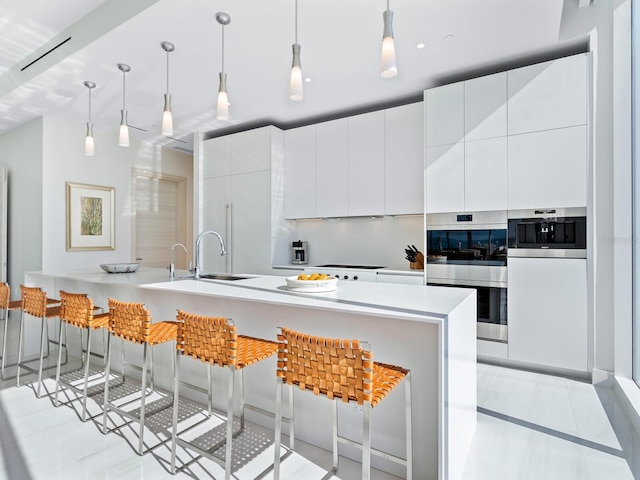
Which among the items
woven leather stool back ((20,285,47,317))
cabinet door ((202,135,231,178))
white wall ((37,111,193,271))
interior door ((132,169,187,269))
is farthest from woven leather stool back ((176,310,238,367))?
interior door ((132,169,187,269))

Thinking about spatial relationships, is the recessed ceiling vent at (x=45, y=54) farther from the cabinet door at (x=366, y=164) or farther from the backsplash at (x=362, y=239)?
the backsplash at (x=362, y=239)

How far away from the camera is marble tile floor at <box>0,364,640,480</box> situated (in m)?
1.82

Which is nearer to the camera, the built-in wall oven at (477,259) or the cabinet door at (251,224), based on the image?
the built-in wall oven at (477,259)

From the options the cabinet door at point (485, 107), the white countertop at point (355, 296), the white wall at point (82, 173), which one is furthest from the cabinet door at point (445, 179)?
the white wall at point (82, 173)

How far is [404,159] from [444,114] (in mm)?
619

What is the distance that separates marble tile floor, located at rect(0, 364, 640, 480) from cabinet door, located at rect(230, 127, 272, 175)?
10.0 feet

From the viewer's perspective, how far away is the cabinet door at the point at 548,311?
2881 millimetres

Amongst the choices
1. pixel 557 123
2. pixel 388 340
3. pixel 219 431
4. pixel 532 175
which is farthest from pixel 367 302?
pixel 557 123

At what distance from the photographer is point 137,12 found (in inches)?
99.0

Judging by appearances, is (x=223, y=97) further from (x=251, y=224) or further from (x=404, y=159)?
(x=251, y=224)

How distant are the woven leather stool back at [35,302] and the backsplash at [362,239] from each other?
2960mm

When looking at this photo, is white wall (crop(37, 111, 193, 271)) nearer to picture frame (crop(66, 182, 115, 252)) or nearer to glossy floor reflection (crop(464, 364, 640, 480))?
picture frame (crop(66, 182, 115, 252))

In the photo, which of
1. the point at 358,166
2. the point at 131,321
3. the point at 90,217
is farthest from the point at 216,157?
the point at 131,321

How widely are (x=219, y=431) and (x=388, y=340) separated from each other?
1.23 meters
